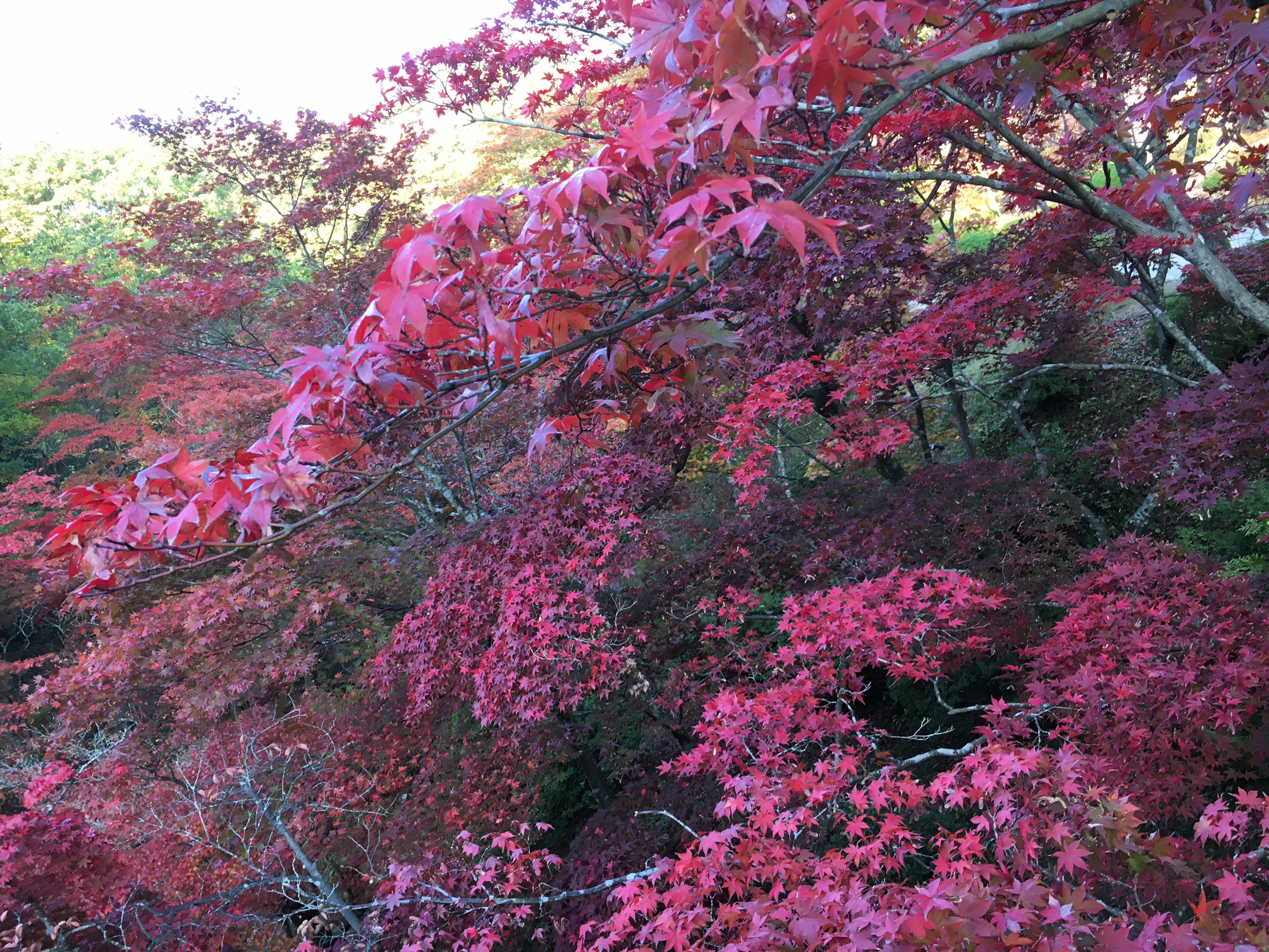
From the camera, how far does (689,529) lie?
211 inches

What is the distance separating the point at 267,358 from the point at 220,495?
7.31 meters

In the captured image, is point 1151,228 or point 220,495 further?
point 1151,228

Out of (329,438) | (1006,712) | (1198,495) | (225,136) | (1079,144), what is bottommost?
(1006,712)

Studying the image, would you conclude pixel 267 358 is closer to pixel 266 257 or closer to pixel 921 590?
pixel 266 257

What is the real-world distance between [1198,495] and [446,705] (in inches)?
182

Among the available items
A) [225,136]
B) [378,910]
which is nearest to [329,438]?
[378,910]

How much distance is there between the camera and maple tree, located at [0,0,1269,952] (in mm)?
1500

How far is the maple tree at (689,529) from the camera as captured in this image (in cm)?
150

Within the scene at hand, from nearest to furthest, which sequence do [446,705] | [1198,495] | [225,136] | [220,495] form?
1. [220,495]
2. [1198,495]
3. [446,705]
4. [225,136]

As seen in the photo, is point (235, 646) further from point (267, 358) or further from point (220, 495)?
point (220, 495)

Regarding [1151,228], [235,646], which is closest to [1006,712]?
[1151,228]

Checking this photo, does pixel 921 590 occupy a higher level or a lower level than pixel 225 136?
lower

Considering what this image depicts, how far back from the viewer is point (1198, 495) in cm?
292

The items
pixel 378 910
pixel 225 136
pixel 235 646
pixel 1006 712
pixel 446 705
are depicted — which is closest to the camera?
pixel 378 910
